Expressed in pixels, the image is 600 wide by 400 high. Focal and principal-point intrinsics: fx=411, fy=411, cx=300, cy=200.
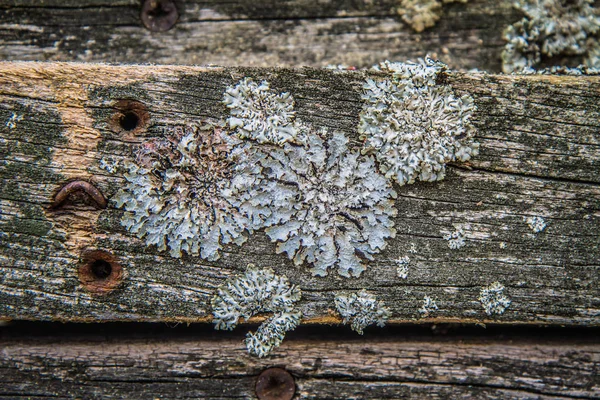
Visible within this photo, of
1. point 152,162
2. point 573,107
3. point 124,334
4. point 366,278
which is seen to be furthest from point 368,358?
point 573,107

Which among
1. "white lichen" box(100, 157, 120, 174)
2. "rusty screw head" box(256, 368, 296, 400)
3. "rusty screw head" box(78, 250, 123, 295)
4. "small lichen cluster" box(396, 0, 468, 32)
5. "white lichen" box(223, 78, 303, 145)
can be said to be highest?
"small lichen cluster" box(396, 0, 468, 32)

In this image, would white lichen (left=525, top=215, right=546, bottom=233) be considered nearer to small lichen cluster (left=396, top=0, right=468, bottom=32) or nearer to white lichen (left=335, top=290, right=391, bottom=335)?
white lichen (left=335, top=290, right=391, bottom=335)

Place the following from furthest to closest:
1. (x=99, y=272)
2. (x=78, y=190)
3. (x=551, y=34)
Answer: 1. (x=551, y=34)
2. (x=99, y=272)
3. (x=78, y=190)

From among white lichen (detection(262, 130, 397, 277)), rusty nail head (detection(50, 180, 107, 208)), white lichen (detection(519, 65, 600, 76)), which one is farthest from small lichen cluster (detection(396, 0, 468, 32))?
rusty nail head (detection(50, 180, 107, 208))

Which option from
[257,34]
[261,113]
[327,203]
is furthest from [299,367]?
[257,34]

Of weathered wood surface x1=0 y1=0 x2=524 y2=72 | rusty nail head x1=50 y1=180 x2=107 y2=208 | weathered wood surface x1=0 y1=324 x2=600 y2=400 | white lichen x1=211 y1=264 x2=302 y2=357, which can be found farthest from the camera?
weathered wood surface x1=0 y1=0 x2=524 y2=72

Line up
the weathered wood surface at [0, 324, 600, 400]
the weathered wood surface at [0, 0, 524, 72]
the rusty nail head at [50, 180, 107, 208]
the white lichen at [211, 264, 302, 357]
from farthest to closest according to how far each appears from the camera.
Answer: the weathered wood surface at [0, 0, 524, 72]
the weathered wood surface at [0, 324, 600, 400]
the white lichen at [211, 264, 302, 357]
the rusty nail head at [50, 180, 107, 208]

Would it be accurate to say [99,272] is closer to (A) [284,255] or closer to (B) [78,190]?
(B) [78,190]
